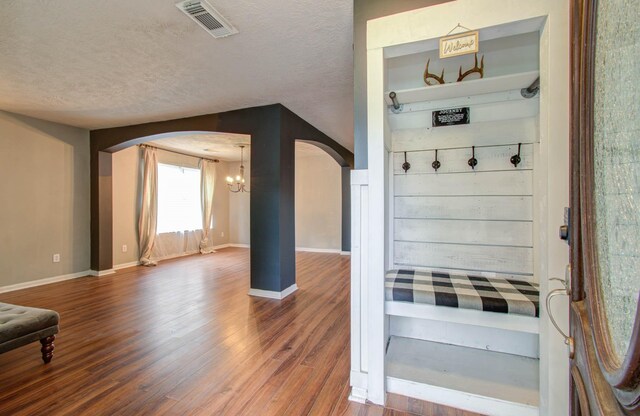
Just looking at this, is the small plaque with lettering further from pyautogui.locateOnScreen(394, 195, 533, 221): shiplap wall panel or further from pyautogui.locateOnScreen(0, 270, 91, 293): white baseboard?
pyautogui.locateOnScreen(0, 270, 91, 293): white baseboard

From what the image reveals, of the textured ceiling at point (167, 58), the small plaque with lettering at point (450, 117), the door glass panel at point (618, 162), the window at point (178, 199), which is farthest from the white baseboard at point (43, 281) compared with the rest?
the door glass panel at point (618, 162)

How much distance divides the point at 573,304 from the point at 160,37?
2.86 meters

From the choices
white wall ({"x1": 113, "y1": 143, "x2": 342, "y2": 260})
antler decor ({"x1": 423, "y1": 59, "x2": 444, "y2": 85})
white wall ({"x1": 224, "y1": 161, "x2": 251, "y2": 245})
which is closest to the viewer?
antler decor ({"x1": 423, "y1": 59, "x2": 444, "y2": 85})

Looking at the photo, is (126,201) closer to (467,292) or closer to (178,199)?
(178,199)

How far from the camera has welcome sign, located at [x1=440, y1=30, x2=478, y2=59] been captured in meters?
1.38

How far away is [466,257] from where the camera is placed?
2014 millimetres

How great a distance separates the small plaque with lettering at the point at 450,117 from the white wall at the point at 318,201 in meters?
5.21

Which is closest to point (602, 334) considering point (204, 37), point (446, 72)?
point (446, 72)

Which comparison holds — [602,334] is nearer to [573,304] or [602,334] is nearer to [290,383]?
[573,304]

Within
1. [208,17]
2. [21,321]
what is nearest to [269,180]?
[208,17]

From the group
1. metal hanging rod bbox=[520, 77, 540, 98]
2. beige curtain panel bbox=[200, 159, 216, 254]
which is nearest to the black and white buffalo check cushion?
metal hanging rod bbox=[520, 77, 540, 98]

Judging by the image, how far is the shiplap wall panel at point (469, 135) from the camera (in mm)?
1880

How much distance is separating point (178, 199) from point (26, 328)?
16.1 feet

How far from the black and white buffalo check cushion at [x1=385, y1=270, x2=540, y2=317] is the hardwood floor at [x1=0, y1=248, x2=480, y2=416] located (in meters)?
0.61
